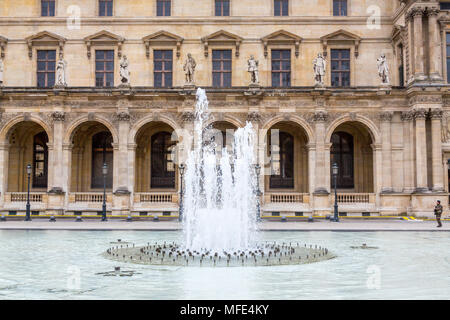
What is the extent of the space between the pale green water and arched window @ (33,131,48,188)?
69.2 ft

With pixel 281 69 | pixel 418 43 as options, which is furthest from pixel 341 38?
pixel 418 43

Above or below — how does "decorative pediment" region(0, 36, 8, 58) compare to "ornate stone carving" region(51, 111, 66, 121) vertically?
above

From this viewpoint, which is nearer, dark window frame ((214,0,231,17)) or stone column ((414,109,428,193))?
stone column ((414,109,428,193))

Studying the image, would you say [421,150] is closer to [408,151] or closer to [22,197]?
[408,151]

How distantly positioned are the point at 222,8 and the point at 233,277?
3006cm

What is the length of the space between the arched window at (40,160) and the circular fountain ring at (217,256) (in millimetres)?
23457

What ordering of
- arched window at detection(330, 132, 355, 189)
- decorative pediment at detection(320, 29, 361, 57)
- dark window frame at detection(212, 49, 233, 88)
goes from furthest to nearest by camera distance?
arched window at detection(330, 132, 355, 189) → dark window frame at detection(212, 49, 233, 88) → decorative pediment at detection(320, 29, 361, 57)

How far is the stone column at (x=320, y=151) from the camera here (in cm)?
3192

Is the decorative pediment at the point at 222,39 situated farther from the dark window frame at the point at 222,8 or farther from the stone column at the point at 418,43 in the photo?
the stone column at the point at 418,43

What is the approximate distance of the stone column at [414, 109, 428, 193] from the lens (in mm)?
31078

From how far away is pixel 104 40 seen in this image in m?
36.8

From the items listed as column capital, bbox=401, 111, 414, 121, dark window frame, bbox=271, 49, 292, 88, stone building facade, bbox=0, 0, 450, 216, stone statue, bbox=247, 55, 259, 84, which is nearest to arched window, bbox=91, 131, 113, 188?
stone building facade, bbox=0, 0, 450, 216

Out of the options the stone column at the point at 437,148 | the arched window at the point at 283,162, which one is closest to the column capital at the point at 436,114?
the stone column at the point at 437,148

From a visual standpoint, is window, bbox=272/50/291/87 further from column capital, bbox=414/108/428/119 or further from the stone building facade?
column capital, bbox=414/108/428/119
